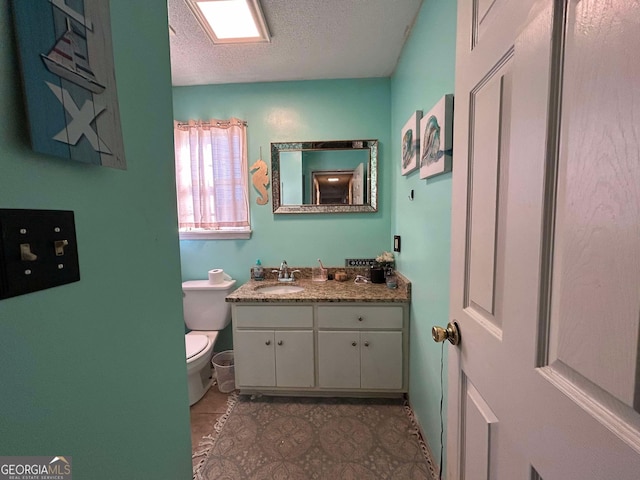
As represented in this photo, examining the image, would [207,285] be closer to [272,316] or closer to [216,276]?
[216,276]

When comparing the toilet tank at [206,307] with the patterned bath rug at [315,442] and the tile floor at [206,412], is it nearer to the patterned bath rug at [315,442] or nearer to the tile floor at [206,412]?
the tile floor at [206,412]

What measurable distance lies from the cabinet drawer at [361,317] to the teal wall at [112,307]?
105cm

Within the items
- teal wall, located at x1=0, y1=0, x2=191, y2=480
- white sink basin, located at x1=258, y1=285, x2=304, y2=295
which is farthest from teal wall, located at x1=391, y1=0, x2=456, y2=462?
teal wall, located at x1=0, y1=0, x2=191, y2=480

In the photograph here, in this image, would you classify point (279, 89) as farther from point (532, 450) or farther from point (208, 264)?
point (532, 450)

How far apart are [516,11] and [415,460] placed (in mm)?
1847

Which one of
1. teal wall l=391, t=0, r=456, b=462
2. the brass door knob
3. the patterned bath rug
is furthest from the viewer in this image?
the patterned bath rug

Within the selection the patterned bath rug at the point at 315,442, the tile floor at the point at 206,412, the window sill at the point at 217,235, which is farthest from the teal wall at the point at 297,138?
the patterned bath rug at the point at 315,442

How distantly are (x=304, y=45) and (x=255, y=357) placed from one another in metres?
2.16

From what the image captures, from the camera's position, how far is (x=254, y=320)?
69.7 inches

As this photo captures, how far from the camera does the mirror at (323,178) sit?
6.99 ft

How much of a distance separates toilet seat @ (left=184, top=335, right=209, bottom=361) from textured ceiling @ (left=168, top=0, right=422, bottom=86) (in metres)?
2.00

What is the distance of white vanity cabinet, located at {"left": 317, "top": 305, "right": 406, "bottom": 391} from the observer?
1724 mm

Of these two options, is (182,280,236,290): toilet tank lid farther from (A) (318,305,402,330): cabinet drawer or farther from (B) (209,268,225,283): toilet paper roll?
(A) (318,305,402,330): cabinet drawer

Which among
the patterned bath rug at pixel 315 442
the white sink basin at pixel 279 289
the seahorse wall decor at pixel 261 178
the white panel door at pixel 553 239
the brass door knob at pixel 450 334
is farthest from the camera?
the seahorse wall decor at pixel 261 178
